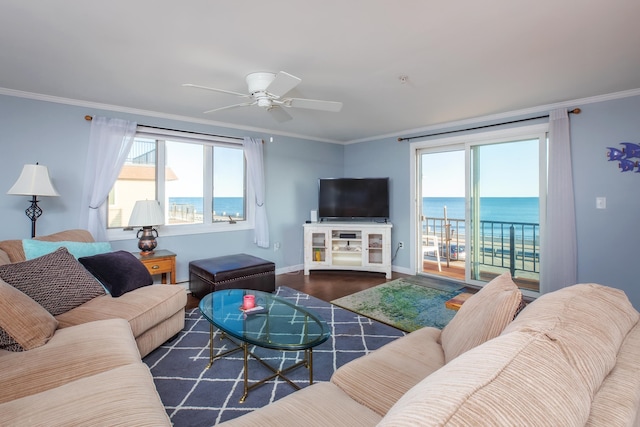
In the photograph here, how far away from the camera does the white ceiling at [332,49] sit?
1.82 m

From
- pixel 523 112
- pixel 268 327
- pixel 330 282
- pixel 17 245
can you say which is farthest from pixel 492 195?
pixel 17 245

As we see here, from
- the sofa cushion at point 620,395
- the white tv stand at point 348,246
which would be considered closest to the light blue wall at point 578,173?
the white tv stand at point 348,246

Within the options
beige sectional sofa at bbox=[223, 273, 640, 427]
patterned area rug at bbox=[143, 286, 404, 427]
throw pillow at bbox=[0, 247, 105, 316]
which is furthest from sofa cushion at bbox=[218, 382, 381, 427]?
throw pillow at bbox=[0, 247, 105, 316]

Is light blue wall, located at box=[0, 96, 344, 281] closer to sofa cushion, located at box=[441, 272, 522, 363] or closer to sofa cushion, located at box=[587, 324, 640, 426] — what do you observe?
sofa cushion, located at box=[441, 272, 522, 363]

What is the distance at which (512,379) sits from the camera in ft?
1.82

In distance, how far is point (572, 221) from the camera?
3465 millimetres

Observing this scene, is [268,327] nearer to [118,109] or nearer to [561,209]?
[118,109]

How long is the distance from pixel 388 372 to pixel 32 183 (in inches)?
133

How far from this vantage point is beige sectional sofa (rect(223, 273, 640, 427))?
1.65ft

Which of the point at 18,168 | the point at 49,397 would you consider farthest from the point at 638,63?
the point at 18,168

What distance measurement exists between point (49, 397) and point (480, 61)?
3.25m

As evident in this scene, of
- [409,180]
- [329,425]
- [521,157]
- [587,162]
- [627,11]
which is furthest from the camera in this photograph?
[409,180]

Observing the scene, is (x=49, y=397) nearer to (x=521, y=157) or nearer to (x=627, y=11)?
(x=627, y=11)

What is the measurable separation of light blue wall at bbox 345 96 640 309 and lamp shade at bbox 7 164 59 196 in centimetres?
538
